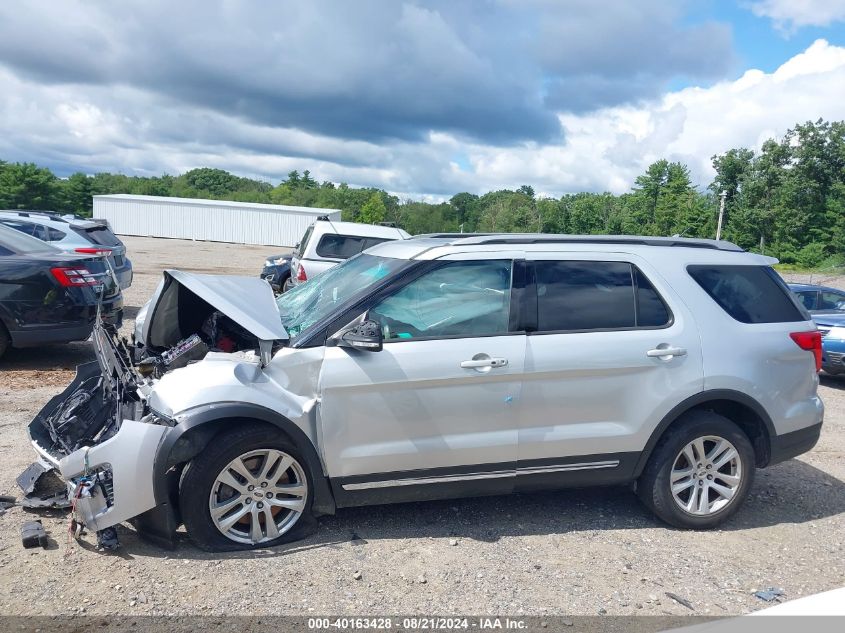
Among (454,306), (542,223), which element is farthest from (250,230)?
(454,306)

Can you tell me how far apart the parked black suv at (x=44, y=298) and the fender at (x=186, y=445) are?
411cm

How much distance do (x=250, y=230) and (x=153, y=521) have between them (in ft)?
164

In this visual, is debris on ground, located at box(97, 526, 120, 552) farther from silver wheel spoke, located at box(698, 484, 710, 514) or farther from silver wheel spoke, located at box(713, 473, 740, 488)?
silver wheel spoke, located at box(713, 473, 740, 488)

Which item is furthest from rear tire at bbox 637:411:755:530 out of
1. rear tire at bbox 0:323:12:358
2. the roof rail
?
rear tire at bbox 0:323:12:358

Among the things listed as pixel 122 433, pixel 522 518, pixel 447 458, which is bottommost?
pixel 522 518

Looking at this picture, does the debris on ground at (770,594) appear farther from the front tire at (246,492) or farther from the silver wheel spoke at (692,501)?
the front tire at (246,492)

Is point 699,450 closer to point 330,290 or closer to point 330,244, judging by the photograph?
point 330,290

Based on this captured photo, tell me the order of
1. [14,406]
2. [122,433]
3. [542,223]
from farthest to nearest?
[542,223]
[14,406]
[122,433]

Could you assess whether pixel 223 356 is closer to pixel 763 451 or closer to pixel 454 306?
pixel 454 306

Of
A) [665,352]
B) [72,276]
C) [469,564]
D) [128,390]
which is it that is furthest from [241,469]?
[72,276]

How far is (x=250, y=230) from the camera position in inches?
2040

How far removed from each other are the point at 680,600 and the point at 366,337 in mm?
2238

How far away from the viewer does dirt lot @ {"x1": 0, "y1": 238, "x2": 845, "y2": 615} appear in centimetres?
344

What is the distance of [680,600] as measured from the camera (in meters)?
3.64
